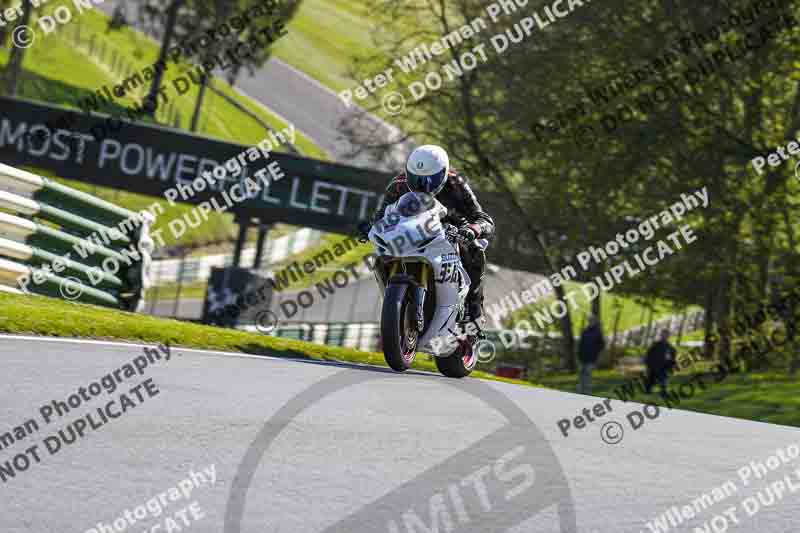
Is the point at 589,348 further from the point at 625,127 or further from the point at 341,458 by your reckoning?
the point at 341,458

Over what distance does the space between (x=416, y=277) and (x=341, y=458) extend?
3.27 metres

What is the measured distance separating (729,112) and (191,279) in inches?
959

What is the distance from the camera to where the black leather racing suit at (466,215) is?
9.41 m

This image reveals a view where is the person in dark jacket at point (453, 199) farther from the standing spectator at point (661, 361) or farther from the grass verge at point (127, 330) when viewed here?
the standing spectator at point (661, 361)

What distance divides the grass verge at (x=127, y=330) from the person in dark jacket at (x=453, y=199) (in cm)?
239

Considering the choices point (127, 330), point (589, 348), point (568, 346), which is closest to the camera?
point (127, 330)

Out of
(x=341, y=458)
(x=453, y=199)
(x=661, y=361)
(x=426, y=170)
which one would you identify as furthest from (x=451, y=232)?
(x=661, y=361)

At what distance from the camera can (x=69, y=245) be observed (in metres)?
13.1

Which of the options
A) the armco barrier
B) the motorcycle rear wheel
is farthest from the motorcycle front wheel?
the armco barrier

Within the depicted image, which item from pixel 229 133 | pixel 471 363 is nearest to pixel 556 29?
pixel 471 363

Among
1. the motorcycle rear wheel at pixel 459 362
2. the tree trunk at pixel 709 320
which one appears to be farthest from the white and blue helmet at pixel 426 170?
the tree trunk at pixel 709 320

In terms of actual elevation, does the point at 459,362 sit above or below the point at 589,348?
below

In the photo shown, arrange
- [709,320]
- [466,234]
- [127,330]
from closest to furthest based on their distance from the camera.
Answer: [466,234] → [127,330] → [709,320]

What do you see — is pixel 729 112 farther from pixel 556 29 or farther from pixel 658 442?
pixel 658 442
